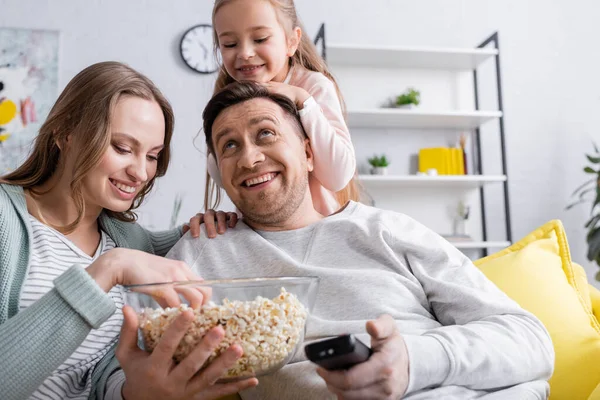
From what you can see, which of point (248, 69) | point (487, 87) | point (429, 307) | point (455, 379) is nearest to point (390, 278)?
point (429, 307)

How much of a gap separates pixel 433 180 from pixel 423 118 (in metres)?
0.39

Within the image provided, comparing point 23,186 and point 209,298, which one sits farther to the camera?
point 23,186

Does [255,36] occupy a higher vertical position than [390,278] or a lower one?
higher

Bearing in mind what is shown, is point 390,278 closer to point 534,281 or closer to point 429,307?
point 429,307

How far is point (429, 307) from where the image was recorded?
128 centimetres

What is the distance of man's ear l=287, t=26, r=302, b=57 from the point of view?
2.01 meters

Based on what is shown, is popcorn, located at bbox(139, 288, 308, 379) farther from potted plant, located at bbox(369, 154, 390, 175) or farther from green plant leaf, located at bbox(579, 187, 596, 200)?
green plant leaf, located at bbox(579, 187, 596, 200)

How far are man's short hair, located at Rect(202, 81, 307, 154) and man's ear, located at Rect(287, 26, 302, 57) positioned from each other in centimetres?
51

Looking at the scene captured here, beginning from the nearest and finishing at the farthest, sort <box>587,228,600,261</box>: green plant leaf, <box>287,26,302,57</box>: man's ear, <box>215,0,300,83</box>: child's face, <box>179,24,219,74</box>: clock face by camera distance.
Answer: <box>215,0,300,83</box>: child's face < <box>287,26,302,57</box>: man's ear < <box>587,228,600,261</box>: green plant leaf < <box>179,24,219,74</box>: clock face

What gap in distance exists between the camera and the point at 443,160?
12.9ft

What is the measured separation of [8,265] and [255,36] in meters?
1.01

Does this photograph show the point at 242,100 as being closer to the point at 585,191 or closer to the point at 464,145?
the point at 464,145

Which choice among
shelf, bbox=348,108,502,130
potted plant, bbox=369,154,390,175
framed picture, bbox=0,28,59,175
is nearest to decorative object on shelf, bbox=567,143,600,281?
shelf, bbox=348,108,502,130

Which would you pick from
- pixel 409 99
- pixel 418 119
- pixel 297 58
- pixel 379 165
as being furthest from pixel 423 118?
pixel 297 58
